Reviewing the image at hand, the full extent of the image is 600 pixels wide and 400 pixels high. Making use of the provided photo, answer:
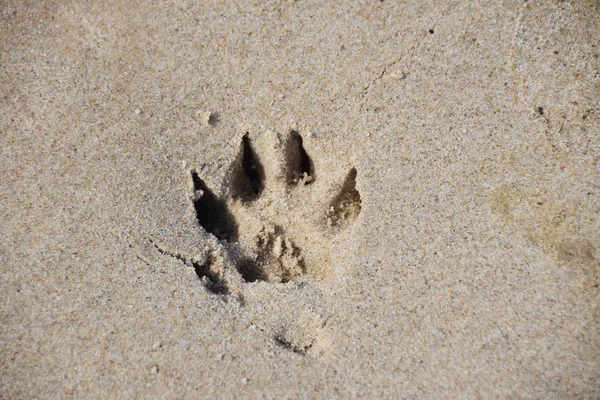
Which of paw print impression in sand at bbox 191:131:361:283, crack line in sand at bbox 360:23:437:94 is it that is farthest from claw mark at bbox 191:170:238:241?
crack line in sand at bbox 360:23:437:94

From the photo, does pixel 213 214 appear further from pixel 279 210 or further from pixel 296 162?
pixel 296 162

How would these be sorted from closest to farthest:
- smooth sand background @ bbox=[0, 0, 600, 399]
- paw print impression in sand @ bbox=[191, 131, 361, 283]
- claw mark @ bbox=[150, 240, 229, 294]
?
smooth sand background @ bbox=[0, 0, 600, 399], claw mark @ bbox=[150, 240, 229, 294], paw print impression in sand @ bbox=[191, 131, 361, 283]

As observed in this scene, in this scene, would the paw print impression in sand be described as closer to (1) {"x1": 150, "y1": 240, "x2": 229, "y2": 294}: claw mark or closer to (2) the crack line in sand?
(1) {"x1": 150, "y1": 240, "x2": 229, "y2": 294}: claw mark

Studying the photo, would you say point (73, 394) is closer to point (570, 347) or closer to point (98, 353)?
point (98, 353)

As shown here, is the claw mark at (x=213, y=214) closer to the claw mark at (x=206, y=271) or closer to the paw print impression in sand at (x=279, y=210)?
the paw print impression in sand at (x=279, y=210)

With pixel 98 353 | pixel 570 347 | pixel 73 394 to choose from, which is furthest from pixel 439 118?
pixel 73 394

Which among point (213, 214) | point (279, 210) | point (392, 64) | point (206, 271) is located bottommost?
point (206, 271)

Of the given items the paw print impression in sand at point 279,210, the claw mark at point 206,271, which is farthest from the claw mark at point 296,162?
the claw mark at point 206,271

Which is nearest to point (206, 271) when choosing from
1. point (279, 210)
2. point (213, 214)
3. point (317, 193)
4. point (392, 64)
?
point (213, 214)
